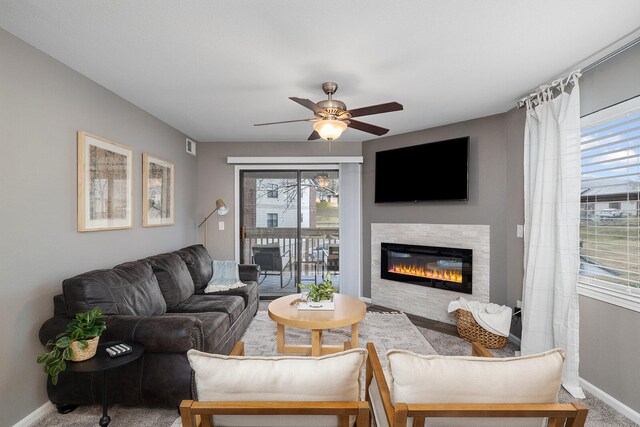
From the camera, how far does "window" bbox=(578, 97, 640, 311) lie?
6.82ft

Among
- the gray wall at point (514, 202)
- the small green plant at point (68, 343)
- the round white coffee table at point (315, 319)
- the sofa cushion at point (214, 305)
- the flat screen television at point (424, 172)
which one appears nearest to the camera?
the small green plant at point (68, 343)

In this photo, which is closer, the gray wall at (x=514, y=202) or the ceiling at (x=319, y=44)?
the ceiling at (x=319, y=44)

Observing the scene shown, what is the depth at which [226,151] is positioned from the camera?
4801 mm

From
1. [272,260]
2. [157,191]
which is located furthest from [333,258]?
[157,191]

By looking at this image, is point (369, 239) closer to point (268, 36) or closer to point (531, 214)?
point (531, 214)

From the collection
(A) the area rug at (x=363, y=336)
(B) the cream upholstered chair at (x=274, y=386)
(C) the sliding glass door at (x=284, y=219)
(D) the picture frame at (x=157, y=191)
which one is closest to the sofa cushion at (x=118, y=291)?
(D) the picture frame at (x=157, y=191)

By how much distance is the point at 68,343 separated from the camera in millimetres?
1665

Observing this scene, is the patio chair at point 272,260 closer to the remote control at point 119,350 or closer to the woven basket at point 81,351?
the remote control at point 119,350

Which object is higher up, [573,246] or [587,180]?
[587,180]

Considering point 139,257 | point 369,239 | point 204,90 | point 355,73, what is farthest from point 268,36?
point 369,239

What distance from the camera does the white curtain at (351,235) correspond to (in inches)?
188

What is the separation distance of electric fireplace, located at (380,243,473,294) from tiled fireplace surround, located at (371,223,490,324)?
0.07m

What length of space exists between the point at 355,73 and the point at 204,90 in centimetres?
140

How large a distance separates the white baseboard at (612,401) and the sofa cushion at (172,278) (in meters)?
3.60
